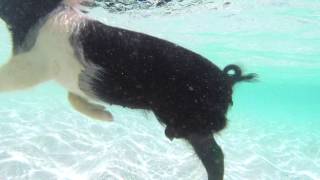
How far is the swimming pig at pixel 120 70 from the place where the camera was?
2768mm

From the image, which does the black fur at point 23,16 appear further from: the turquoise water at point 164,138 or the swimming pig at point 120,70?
the turquoise water at point 164,138

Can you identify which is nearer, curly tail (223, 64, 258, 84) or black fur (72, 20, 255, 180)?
black fur (72, 20, 255, 180)

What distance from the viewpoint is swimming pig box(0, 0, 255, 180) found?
277 centimetres

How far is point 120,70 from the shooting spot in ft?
9.06

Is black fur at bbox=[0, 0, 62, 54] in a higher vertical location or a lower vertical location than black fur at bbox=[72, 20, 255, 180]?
higher

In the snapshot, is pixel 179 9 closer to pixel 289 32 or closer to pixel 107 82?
pixel 289 32

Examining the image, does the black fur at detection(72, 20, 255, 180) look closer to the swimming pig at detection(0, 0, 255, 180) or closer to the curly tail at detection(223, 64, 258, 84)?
the swimming pig at detection(0, 0, 255, 180)


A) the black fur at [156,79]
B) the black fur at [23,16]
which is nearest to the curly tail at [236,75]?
the black fur at [156,79]

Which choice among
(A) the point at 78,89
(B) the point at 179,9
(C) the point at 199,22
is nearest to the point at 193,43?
(C) the point at 199,22

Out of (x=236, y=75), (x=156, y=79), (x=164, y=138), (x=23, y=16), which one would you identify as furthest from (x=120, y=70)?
(x=164, y=138)

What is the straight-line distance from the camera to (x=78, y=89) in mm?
3176

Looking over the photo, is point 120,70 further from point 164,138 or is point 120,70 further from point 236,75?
point 164,138

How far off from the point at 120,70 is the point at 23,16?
102 cm

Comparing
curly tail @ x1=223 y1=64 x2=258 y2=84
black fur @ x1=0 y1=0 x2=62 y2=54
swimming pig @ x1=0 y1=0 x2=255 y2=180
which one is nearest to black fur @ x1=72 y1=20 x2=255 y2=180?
swimming pig @ x1=0 y1=0 x2=255 y2=180
